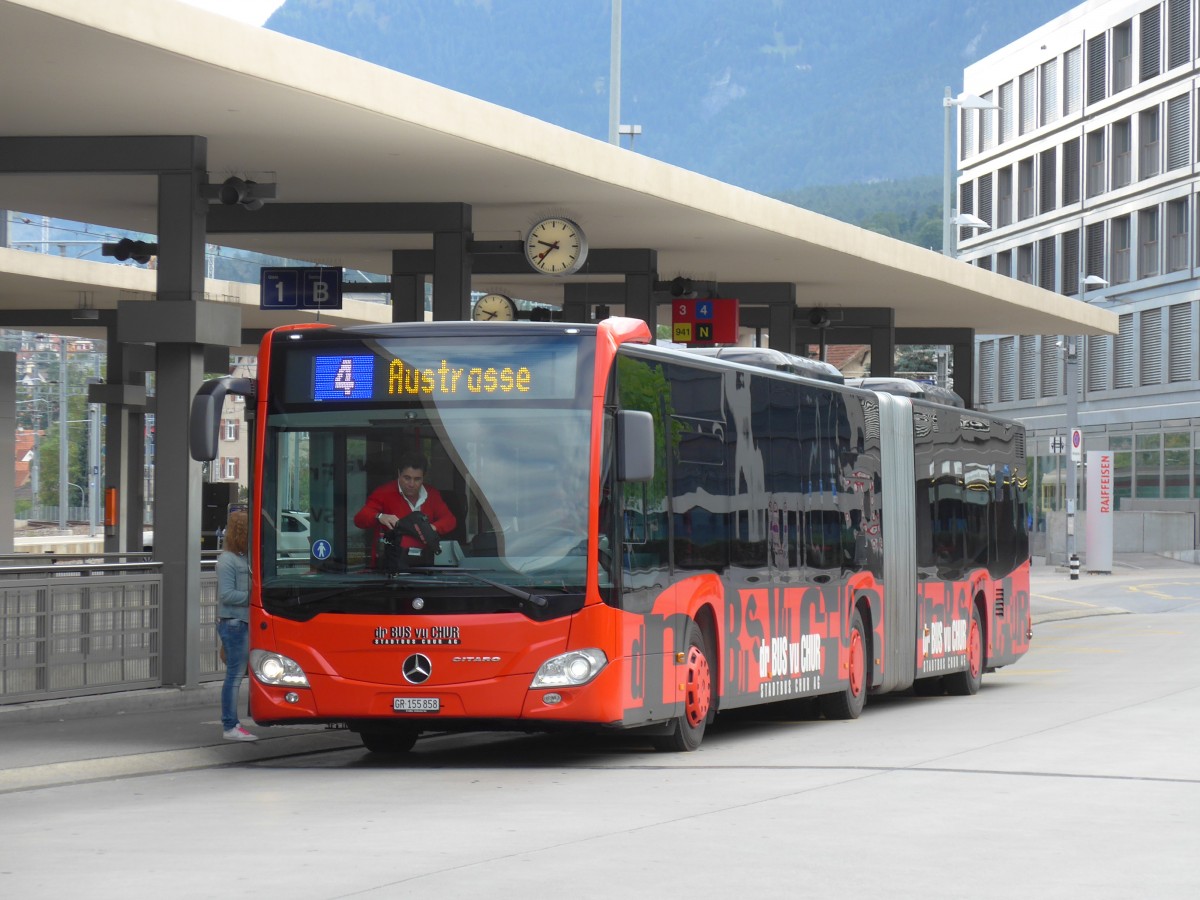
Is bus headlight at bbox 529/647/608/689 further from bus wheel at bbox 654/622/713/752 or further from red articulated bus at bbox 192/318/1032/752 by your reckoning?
bus wheel at bbox 654/622/713/752

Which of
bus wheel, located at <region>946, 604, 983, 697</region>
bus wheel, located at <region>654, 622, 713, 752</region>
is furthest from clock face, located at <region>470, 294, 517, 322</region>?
bus wheel, located at <region>654, 622, 713, 752</region>

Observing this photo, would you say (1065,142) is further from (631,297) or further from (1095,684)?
(1095,684)

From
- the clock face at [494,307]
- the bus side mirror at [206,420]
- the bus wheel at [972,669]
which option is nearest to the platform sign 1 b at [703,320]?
the clock face at [494,307]

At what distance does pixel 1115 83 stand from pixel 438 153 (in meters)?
56.4

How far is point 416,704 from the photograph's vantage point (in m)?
13.7

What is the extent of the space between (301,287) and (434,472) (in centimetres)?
1277

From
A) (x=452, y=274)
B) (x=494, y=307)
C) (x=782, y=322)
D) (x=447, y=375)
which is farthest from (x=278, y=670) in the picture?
(x=782, y=322)

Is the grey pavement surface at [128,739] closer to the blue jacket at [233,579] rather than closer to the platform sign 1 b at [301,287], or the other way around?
the blue jacket at [233,579]

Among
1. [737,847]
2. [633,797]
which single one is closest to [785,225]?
[633,797]

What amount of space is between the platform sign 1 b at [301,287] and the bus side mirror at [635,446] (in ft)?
41.7

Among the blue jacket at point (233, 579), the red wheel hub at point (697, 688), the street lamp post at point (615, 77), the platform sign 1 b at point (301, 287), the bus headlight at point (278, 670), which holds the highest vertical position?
the street lamp post at point (615, 77)

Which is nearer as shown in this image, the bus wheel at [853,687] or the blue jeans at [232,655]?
the blue jeans at [232,655]

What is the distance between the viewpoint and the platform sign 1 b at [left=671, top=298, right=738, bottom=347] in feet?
108

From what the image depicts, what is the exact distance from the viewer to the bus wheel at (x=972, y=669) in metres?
23.0
